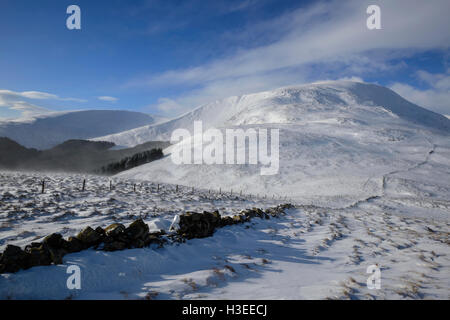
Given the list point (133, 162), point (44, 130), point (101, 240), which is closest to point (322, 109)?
point (133, 162)

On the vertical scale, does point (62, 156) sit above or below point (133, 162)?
above

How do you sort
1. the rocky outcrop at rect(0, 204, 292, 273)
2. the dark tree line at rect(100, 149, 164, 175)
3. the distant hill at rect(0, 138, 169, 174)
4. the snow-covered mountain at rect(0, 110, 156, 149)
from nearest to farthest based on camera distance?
the rocky outcrop at rect(0, 204, 292, 273)
the dark tree line at rect(100, 149, 164, 175)
the distant hill at rect(0, 138, 169, 174)
the snow-covered mountain at rect(0, 110, 156, 149)

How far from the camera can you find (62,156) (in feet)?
433

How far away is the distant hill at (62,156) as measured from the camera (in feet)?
380

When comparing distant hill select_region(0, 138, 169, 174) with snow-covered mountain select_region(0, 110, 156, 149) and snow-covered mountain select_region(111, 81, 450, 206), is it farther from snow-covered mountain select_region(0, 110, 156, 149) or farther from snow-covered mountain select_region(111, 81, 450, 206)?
snow-covered mountain select_region(111, 81, 450, 206)

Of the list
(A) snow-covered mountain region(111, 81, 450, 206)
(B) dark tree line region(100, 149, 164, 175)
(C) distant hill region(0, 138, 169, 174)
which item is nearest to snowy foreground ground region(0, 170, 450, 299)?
(A) snow-covered mountain region(111, 81, 450, 206)

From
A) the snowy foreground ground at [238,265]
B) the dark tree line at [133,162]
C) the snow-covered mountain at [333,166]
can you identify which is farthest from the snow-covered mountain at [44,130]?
the snowy foreground ground at [238,265]

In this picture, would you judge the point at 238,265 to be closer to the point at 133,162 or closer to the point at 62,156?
the point at 133,162

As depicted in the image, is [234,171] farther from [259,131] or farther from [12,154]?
[12,154]

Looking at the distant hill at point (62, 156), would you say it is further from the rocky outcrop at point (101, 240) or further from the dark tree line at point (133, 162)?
the rocky outcrop at point (101, 240)

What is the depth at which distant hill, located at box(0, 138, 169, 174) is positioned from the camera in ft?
380

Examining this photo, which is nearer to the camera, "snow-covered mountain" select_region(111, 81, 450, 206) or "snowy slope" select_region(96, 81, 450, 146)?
"snow-covered mountain" select_region(111, 81, 450, 206)

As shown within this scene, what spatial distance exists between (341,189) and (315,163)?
56.6ft

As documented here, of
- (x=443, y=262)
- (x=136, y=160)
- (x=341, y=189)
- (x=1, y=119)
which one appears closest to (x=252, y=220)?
(x=443, y=262)
